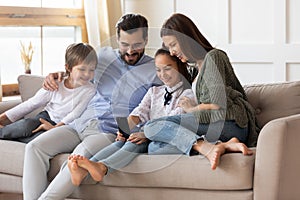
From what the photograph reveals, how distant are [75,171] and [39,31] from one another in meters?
2.19

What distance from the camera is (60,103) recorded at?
3.32 metres

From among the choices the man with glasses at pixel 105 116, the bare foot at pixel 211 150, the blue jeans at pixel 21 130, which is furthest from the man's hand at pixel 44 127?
the bare foot at pixel 211 150

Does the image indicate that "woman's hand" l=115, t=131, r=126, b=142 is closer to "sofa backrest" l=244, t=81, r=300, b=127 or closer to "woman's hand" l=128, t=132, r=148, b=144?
"woman's hand" l=128, t=132, r=148, b=144

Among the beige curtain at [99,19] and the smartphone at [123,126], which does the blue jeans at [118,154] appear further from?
the beige curtain at [99,19]

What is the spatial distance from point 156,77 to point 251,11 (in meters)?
1.78

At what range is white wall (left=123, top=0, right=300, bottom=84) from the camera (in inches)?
170

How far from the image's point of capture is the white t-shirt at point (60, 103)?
10.7 ft

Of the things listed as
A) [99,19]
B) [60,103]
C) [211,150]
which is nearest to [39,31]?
[99,19]

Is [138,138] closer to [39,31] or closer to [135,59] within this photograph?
[135,59]

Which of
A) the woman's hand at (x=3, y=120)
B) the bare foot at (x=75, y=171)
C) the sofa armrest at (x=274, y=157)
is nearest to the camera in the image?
the sofa armrest at (x=274, y=157)

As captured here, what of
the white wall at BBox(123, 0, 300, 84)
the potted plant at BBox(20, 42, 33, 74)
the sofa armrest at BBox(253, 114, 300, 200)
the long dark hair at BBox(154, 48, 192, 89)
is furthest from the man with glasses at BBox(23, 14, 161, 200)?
the potted plant at BBox(20, 42, 33, 74)

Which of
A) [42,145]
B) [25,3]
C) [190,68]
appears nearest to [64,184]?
[42,145]

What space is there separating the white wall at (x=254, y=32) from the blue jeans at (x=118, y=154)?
149 cm

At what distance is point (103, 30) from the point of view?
4812 millimetres
